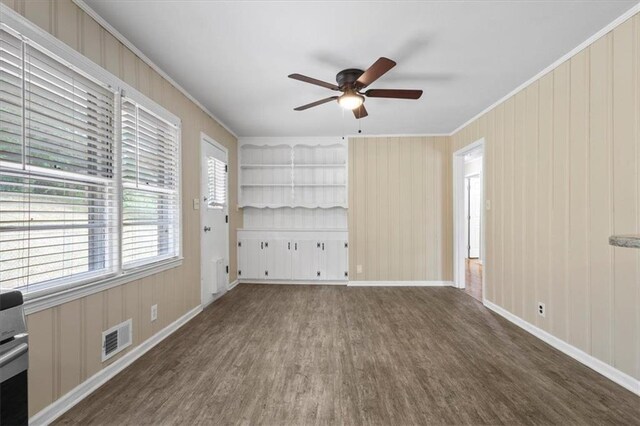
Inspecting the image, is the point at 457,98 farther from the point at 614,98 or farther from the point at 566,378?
the point at 566,378

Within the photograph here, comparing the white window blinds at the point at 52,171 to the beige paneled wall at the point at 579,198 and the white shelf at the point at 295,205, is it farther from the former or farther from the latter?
the beige paneled wall at the point at 579,198

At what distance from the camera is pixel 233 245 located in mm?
4645

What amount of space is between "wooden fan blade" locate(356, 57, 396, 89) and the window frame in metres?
1.93

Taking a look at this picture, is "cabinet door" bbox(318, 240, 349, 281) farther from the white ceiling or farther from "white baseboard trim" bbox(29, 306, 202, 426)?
"white baseboard trim" bbox(29, 306, 202, 426)

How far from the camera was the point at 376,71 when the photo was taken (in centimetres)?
216

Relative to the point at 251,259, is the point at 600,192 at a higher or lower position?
higher

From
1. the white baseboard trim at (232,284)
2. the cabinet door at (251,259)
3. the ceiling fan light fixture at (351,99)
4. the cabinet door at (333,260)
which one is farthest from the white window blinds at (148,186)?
the cabinet door at (333,260)

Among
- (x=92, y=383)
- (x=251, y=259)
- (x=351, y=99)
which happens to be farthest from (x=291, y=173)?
(x=92, y=383)

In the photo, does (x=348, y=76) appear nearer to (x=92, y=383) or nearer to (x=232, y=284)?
(x=92, y=383)

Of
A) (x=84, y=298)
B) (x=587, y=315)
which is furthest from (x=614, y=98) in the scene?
(x=84, y=298)

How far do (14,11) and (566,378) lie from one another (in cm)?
417

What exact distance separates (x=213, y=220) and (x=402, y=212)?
10.0ft

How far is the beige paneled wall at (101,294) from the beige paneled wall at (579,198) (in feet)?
12.2

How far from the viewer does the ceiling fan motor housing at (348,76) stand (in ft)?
8.30
